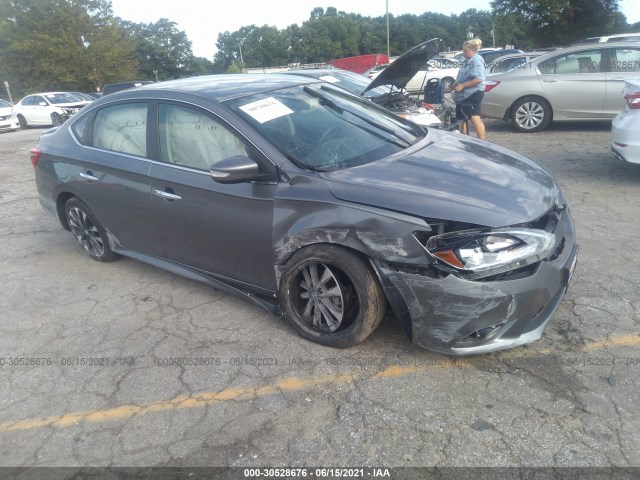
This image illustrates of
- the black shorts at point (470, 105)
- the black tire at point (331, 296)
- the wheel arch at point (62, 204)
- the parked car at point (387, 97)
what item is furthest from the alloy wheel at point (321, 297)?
the black shorts at point (470, 105)

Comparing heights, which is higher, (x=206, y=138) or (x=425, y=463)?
(x=206, y=138)

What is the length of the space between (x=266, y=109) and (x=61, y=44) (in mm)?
41375

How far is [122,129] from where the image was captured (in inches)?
166

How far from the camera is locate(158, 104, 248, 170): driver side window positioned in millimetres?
3455

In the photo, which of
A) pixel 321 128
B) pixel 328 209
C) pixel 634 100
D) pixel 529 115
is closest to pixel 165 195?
pixel 321 128

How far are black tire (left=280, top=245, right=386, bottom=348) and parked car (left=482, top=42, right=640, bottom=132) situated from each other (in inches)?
304

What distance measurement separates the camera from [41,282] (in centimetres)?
468

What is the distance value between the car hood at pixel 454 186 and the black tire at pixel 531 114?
6.59 m

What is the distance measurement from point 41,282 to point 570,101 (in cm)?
860

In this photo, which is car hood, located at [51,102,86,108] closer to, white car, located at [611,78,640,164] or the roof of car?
the roof of car

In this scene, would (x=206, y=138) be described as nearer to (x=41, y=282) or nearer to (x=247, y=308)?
(x=247, y=308)

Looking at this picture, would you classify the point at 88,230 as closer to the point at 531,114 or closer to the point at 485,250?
the point at 485,250

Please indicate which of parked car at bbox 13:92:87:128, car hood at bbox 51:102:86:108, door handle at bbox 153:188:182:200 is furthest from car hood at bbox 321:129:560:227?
parked car at bbox 13:92:87:128

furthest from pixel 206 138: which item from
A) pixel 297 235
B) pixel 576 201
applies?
pixel 576 201
